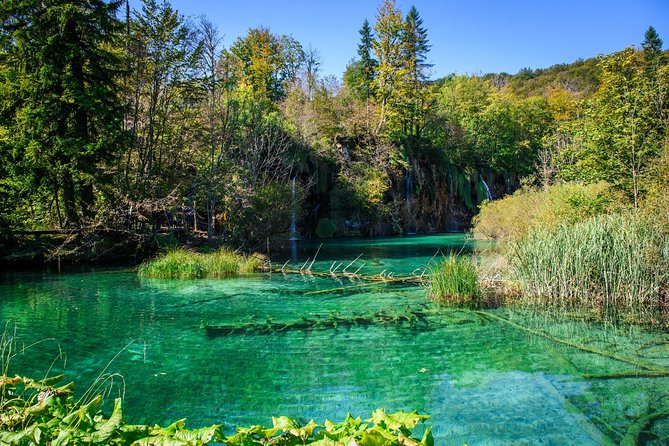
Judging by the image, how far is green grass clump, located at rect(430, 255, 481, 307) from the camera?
30.5 ft

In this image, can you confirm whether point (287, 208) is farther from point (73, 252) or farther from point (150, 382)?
point (150, 382)

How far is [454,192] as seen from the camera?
35062 mm

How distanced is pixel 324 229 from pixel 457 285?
19.0 meters

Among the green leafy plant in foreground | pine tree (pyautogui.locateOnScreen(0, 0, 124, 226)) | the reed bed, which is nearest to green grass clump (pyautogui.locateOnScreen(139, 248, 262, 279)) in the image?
pine tree (pyautogui.locateOnScreen(0, 0, 124, 226))

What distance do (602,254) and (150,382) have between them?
7600 millimetres

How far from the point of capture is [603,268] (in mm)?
8555

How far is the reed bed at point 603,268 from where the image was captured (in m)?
8.17

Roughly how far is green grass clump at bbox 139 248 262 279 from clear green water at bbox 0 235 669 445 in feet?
10.3

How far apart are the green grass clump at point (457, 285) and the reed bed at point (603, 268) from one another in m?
A: 1.01

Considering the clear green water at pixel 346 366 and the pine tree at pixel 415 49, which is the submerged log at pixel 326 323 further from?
the pine tree at pixel 415 49

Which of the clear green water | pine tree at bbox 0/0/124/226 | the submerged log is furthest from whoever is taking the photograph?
pine tree at bbox 0/0/124/226

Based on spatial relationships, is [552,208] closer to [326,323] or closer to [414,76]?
[326,323]

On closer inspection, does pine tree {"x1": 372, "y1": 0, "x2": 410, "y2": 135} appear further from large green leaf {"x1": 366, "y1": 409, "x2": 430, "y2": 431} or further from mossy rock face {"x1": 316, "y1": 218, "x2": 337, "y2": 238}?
large green leaf {"x1": 366, "y1": 409, "x2": 430, "y2": 431}

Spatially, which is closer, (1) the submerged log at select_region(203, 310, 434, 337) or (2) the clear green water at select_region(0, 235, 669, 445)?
(2) the clear green water at select_region(0, 235, 669, 445)
